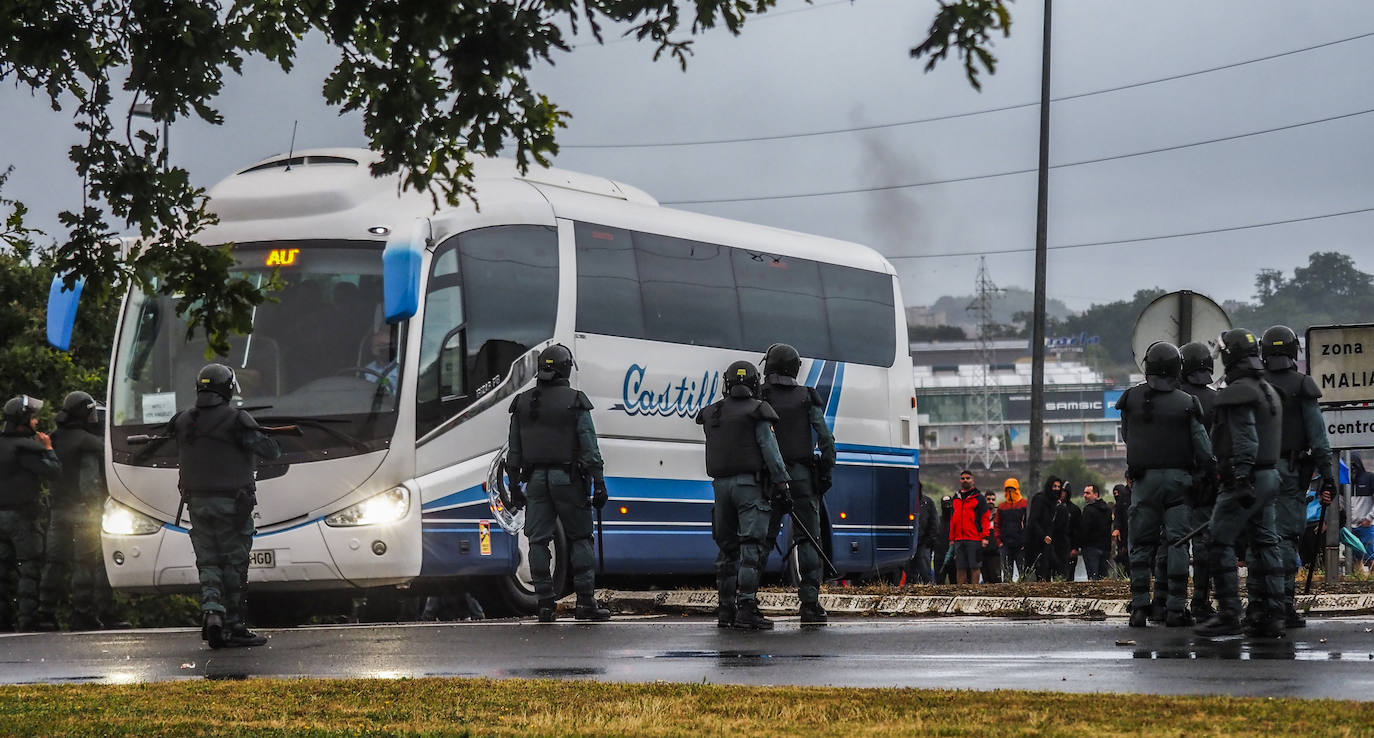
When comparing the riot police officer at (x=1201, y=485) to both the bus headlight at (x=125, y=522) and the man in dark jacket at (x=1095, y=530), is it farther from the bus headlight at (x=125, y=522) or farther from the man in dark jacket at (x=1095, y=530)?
the man in dark jacket at (x=1095, y=530)

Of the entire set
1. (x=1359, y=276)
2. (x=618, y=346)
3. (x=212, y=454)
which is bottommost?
(x=212, y=454)

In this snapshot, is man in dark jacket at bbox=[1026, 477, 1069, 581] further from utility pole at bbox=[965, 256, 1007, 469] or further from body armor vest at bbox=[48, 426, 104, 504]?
utility pole at bbox=[965, 256, 1007, 469]

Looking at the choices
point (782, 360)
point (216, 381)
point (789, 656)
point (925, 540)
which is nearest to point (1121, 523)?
point (925, 540)

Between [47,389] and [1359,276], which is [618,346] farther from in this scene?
[1359,276]

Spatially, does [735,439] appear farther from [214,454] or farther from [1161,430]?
[214,454]

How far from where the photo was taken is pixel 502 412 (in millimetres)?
15852

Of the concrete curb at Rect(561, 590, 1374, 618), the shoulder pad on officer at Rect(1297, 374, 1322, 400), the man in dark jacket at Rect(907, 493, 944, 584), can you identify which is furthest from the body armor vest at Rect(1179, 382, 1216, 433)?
the man in dark jacket at Rect(907, 493, 944, 584)

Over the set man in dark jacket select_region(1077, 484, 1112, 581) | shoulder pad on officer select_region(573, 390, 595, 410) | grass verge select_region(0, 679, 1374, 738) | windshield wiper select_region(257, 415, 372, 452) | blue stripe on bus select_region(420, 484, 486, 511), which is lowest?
grass verge select_region(0, 679, 1374, 738)

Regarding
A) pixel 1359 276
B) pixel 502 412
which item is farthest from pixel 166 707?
pixel 1359 276

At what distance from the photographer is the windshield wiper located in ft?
48.9

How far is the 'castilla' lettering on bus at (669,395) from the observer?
17.3 metres

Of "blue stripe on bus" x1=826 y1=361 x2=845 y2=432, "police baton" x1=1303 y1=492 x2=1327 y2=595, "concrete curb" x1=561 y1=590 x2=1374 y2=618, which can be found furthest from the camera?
"blue stripe on bus" x1=826 y1=361 x2=845 y2=432

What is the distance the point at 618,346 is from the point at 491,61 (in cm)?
949

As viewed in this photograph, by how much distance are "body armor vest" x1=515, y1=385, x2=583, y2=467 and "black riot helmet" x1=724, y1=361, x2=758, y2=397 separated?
1322 millimetres
